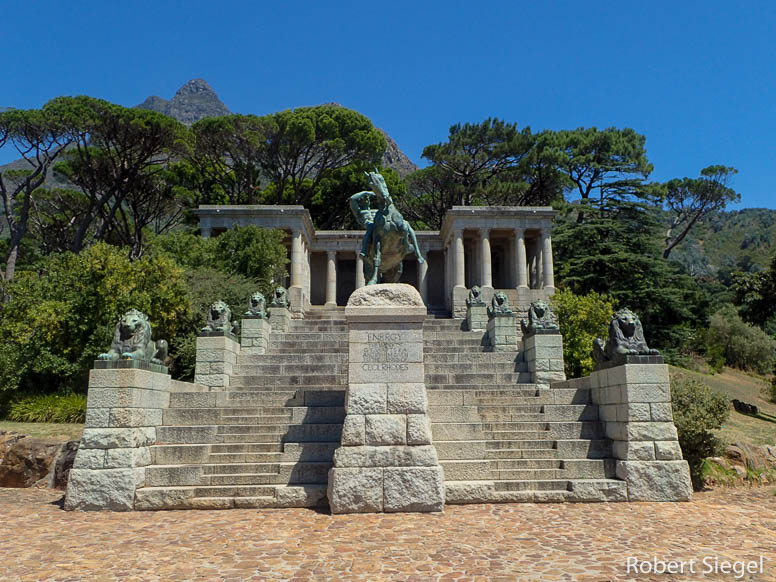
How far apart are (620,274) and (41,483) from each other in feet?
95.9

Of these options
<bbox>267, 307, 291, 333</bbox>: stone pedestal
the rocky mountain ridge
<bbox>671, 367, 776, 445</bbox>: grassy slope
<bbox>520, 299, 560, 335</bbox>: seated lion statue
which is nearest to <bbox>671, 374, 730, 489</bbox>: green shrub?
<bbox>671, 367, 776, 445</bbox>: grassy slope

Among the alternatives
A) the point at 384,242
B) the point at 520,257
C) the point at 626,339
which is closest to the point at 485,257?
the point at 520,257

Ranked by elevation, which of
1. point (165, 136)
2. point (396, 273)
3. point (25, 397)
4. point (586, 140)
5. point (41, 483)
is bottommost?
point (41, 483)

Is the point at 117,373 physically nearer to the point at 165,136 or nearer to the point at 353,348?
the point at 353,348

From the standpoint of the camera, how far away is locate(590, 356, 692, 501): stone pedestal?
7820mm

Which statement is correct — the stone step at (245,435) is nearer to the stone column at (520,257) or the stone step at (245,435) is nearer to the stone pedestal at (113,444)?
the stone pedestal at (113,444)

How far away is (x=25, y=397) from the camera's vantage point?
1516 centimetres

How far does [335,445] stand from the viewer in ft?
27.9

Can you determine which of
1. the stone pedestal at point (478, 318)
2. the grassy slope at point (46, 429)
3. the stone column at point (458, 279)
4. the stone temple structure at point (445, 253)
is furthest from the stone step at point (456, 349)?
the stone column at point (458, 279)

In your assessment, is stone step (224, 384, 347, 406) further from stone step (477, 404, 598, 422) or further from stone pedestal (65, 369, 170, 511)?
stone step (477, 404, 598, 422)

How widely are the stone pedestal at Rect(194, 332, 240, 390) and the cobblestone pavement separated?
4.58 m

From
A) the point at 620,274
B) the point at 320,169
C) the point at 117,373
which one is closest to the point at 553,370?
the point at 117,373

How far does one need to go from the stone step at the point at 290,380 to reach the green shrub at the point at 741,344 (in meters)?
28.4

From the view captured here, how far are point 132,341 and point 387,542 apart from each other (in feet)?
17.8
